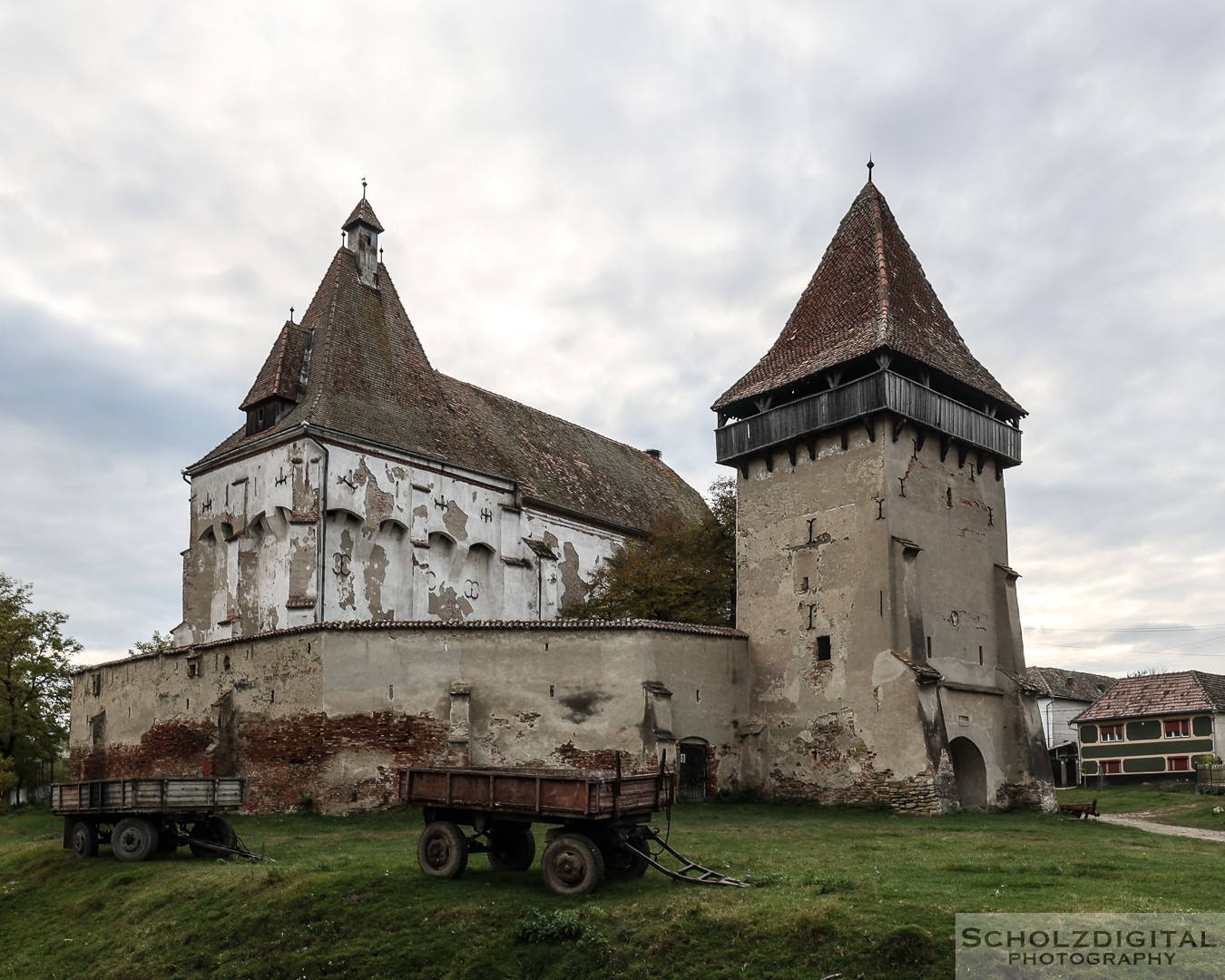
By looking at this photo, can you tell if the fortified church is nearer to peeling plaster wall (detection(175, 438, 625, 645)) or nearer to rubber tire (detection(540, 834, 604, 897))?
peeling plaster wall (detection(175, 438, 625, 645))

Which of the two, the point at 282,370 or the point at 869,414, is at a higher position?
the point at 282,370

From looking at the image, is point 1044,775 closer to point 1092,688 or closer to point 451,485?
point 451,485

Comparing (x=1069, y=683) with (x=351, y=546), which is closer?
(x=351, y=546)

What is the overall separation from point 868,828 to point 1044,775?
886 cm

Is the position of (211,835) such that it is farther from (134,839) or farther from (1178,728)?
(1178,728)

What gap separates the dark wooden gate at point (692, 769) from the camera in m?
28.3

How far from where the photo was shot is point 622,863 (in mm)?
15289

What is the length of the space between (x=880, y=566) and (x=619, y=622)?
671 centimetres

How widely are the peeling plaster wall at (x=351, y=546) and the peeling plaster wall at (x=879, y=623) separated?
1064cm

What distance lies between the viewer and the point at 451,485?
38.3 meters

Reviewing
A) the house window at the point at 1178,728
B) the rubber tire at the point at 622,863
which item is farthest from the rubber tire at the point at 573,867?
the house window at the point at 1178,728

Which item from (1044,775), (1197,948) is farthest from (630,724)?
(1197,948)

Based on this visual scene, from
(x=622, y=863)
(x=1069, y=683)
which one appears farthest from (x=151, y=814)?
(x=1069, y=683)

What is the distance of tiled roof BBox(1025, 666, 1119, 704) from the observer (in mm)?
62209
